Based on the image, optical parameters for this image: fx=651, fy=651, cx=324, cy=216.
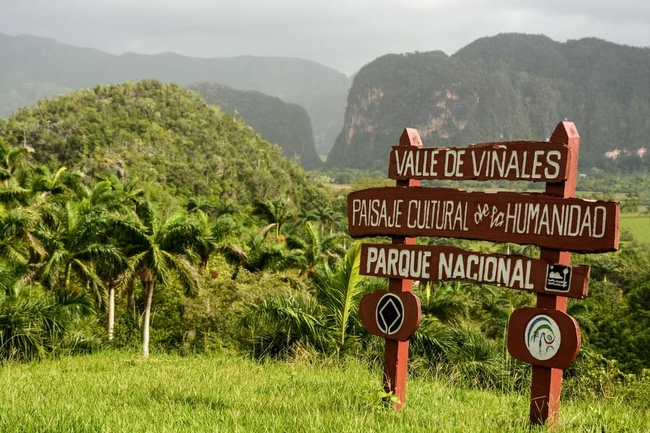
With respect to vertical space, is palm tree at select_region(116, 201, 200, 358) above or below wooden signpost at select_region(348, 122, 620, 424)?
below

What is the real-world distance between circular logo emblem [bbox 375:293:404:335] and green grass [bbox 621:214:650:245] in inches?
2883

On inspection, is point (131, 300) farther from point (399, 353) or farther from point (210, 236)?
point (399, 353)

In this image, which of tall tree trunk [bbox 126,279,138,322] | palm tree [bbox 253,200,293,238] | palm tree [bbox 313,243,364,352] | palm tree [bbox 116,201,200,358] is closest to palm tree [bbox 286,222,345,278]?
tall tree trunk [bbox 126,279,138,322]

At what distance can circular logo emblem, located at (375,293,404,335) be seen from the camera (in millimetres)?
5859

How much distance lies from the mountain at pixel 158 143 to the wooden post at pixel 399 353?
163 feet

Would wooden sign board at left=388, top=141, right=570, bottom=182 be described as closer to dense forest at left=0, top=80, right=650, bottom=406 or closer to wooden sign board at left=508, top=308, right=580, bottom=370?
wooden sign board at left=508, top=308, right=580, bottom=370

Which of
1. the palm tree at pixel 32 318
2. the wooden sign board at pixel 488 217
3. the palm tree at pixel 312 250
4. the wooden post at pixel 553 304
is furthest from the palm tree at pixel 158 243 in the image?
the wooden post at pixel 553 304

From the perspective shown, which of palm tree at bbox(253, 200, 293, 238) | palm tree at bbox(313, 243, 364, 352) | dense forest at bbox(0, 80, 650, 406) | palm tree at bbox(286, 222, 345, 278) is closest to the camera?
palm tree at bbox(313, 243, 364, 352)

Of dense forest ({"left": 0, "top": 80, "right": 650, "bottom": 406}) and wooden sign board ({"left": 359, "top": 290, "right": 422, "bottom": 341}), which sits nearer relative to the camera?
wooden sign board ({"left": 359, "top": 290, "right": 422, "bottom": 341})

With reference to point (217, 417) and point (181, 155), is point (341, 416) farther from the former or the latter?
point (181, 155)

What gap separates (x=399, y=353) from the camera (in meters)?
5.84

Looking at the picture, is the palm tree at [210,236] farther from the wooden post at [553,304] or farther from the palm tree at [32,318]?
the wooden post at [553,304]

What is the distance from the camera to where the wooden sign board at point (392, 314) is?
582 cm

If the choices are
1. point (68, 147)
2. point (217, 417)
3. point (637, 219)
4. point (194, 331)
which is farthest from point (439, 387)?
point (637, 219)
